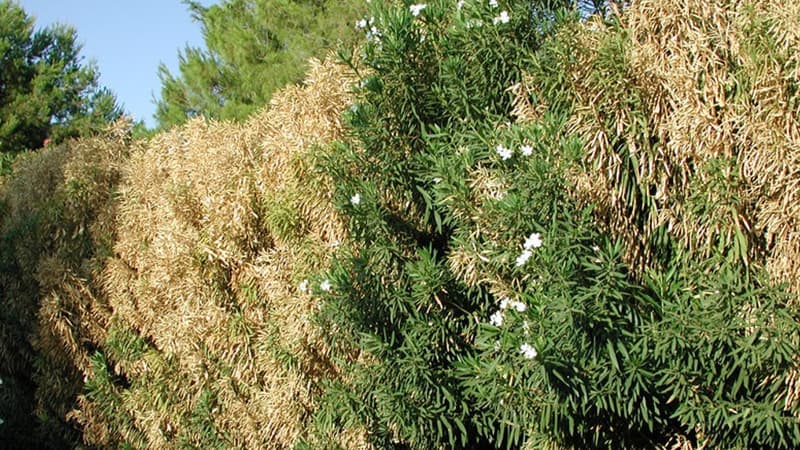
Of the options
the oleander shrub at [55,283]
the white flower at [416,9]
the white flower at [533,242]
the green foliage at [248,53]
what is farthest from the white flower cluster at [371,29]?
the green foliage at [248,53]

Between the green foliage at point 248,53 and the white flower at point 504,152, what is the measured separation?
9.43 meters

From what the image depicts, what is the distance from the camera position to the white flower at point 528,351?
379 cm

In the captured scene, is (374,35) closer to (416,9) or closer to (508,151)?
(416,9)

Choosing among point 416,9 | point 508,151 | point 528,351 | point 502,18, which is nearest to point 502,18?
point 502,18

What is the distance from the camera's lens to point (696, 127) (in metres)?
3.72

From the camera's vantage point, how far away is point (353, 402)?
4852 millimetres

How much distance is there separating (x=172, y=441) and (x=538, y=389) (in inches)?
141

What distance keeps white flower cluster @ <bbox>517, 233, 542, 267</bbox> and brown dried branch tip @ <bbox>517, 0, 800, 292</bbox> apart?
311 millimetres

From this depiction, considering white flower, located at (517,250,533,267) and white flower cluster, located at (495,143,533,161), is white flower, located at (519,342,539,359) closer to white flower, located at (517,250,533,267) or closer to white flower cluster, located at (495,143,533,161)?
white flower, located at (517,250,533,267)

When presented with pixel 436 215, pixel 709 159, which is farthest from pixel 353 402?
pixel 709 159

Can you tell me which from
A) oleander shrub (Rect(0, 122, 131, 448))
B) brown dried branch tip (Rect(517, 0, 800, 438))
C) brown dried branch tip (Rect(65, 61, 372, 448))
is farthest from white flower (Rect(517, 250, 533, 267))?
oleander shrub (Rect(0, 122, 131, 448))

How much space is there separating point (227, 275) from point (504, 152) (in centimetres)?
274

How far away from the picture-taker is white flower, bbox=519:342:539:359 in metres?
3.79

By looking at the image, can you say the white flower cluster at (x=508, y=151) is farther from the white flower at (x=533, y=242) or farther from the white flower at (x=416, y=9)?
the white flower at (x=416, y=9)
